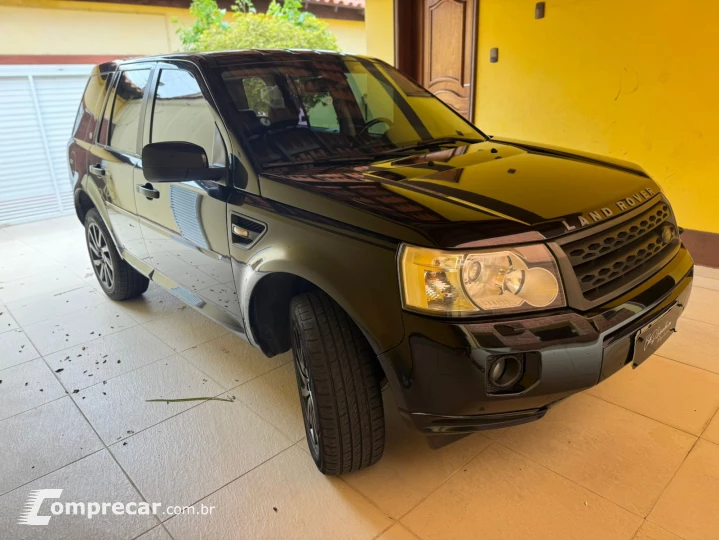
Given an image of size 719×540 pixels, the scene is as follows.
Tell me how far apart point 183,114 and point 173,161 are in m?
0.51

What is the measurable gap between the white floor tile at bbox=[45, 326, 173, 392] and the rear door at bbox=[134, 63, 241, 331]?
1.64 ft

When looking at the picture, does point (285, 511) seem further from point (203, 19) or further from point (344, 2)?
point (344, 2)

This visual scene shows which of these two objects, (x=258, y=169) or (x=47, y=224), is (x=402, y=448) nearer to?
(x=258, y=169)

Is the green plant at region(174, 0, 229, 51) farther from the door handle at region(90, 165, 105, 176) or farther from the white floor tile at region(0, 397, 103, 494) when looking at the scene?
the white floor tile at region(0, 397, 103, 494)

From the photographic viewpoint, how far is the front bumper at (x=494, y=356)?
142 cm

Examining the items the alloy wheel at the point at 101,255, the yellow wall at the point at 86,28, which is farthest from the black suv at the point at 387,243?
the yellow wall at the point at 86,28

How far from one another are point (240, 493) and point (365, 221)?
116 cm

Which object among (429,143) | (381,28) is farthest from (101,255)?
(381,28)

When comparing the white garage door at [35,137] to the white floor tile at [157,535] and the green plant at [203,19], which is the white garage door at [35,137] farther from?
the white floor tile at [157,535]

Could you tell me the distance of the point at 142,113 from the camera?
2.76 metres

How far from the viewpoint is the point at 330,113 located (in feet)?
7.54

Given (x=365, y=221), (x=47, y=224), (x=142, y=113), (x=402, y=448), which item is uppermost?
(x=142, y=113)

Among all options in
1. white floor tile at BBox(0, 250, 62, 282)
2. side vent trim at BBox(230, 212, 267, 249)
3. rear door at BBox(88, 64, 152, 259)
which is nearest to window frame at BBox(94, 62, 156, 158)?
rear door at BBox(88, 64, 152, 259)

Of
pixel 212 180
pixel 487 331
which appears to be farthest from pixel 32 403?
pixel 487 331
